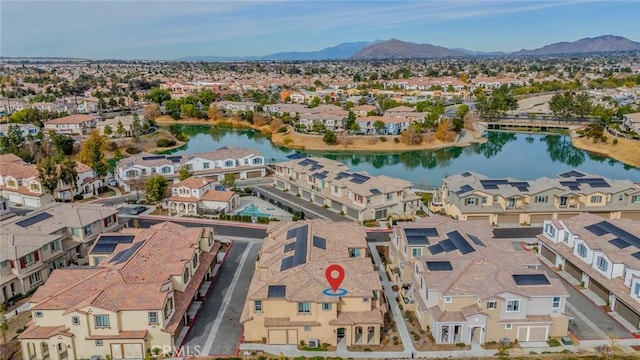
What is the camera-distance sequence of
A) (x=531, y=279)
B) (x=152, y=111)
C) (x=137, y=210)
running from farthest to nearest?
(x=152, y=111), (x=137, y=210), (x=531, y=279)

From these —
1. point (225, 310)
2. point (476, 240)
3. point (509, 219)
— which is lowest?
point (225, 310)

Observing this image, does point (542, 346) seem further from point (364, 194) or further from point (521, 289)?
point (364, 194)

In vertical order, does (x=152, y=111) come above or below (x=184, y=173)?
above

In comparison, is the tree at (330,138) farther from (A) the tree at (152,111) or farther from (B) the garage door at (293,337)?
(B) the garage door at (293,337)

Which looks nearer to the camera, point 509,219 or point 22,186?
point 509,219

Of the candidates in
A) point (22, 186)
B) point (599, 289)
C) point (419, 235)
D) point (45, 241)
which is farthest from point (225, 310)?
point (22, 186)

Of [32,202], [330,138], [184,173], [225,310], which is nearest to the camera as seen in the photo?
[225,310]

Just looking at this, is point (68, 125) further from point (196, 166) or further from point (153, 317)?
point (153, 317)

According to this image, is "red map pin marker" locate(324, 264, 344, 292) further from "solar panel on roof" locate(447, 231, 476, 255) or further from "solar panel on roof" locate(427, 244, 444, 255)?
"solar panel on roof" locate(447, 231, 476, 255)
